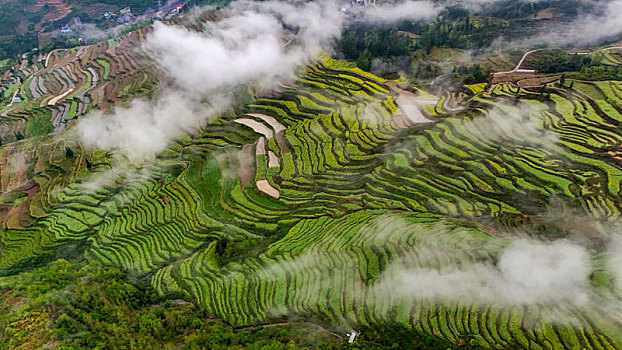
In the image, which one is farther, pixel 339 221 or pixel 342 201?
pixel 342 201

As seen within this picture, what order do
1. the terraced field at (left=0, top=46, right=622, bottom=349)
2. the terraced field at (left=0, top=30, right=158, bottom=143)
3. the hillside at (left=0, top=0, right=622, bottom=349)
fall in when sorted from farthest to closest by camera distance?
the terraced field at (left=0, top=30, right=158, bottom=143) → the terraced field at (left=0, top=46, right=622, bottom=349) → the hillside at (left=0, top=0, right=622, bottom=349)

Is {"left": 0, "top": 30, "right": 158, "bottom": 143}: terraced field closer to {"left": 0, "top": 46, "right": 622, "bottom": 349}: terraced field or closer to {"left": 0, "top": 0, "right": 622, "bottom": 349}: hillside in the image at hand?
{"left": 0, "top": 0, "right": 622, "bottom": 349}: hillside

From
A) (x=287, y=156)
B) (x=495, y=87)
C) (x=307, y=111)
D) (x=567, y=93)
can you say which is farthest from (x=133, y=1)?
(x=567, y=93)

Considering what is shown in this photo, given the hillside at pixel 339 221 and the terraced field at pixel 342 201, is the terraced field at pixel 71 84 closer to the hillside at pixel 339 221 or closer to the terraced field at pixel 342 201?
the hillside at pixel 339 221

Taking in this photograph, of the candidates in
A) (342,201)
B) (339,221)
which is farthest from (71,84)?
(339,221)

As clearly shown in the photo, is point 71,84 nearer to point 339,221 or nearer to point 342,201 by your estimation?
point 342,201

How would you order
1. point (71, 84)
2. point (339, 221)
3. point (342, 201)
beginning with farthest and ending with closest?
point (71, 84), point (342, 201), point (339, 221)

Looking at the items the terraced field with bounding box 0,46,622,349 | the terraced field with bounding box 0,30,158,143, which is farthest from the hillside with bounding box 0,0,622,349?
the terraced field with bounding box 0,30,158,143

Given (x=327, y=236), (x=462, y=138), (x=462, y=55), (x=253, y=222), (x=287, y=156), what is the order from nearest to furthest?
(x=327, y=236) → (x=253, y=222) → (x=462, y=138) → (x=287, y=156) → (x=462, y=55)

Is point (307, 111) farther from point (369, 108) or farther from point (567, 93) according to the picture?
point (567, 93)
